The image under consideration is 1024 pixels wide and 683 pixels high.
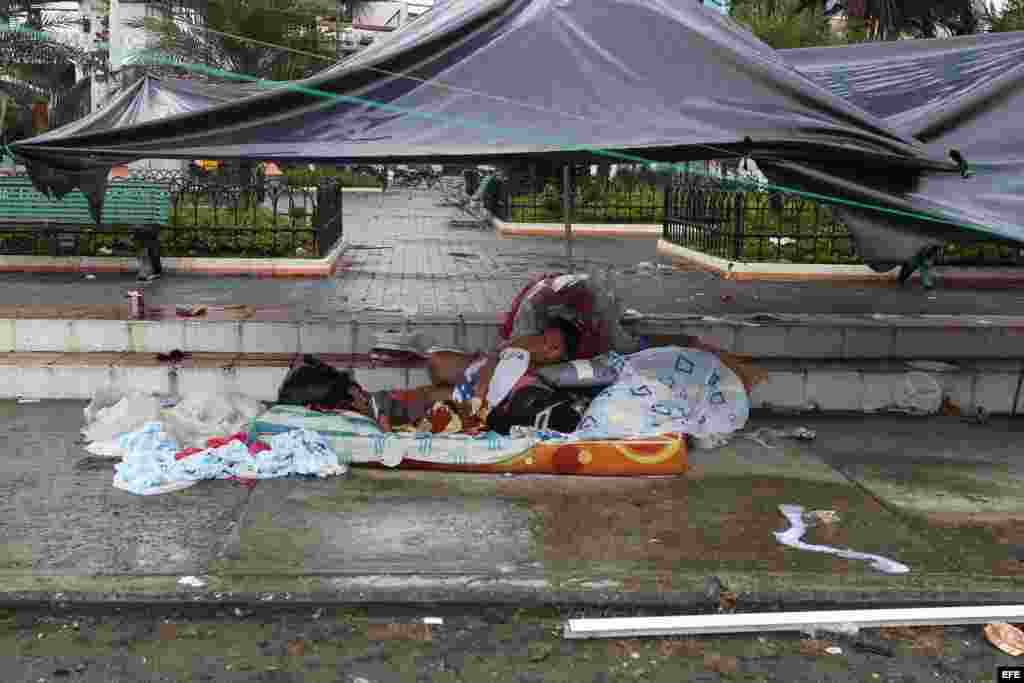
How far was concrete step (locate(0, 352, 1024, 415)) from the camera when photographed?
6.85 m

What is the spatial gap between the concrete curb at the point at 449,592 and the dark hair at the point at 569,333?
8.51ft

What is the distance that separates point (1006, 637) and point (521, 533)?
2096mm

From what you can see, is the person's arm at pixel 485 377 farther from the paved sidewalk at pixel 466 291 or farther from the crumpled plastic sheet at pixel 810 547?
the crumpled plastic sheet at pixel 810 547

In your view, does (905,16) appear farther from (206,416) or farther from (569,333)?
(206,416)

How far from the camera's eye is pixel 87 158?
5.11 metres

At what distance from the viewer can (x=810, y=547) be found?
15.2 feet

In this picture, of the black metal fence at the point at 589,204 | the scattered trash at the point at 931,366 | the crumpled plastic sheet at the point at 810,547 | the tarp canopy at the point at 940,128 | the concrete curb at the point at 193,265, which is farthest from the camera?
the black metal fence at the point at 589,204

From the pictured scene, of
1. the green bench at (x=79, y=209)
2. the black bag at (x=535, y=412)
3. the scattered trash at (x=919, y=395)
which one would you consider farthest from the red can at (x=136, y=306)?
the scattered trash at (x=919, y=395)

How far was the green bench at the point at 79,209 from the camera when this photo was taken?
11.5m

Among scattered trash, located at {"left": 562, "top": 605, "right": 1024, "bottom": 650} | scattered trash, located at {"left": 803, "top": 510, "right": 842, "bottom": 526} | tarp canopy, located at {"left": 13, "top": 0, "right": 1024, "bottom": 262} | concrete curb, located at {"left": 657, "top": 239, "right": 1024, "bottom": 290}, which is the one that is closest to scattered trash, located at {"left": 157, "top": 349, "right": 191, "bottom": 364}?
tarp canopy, located at {"left": 13, "top": 0, "right": 1024, "bottom": 262}

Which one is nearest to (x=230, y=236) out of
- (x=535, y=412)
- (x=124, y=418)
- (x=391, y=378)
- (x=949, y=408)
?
(x=391, y=378)

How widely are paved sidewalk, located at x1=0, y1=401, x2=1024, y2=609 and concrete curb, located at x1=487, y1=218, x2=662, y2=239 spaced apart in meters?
12.9

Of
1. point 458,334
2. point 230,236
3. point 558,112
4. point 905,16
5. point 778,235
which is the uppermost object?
point 905,16

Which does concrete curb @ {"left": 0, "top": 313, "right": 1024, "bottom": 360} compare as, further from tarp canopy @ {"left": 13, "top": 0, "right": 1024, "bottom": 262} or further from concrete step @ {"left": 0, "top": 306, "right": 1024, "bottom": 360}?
tarp canopy @ {"left": 13, "top": 0, "right": 1024, "bottom": 262}
